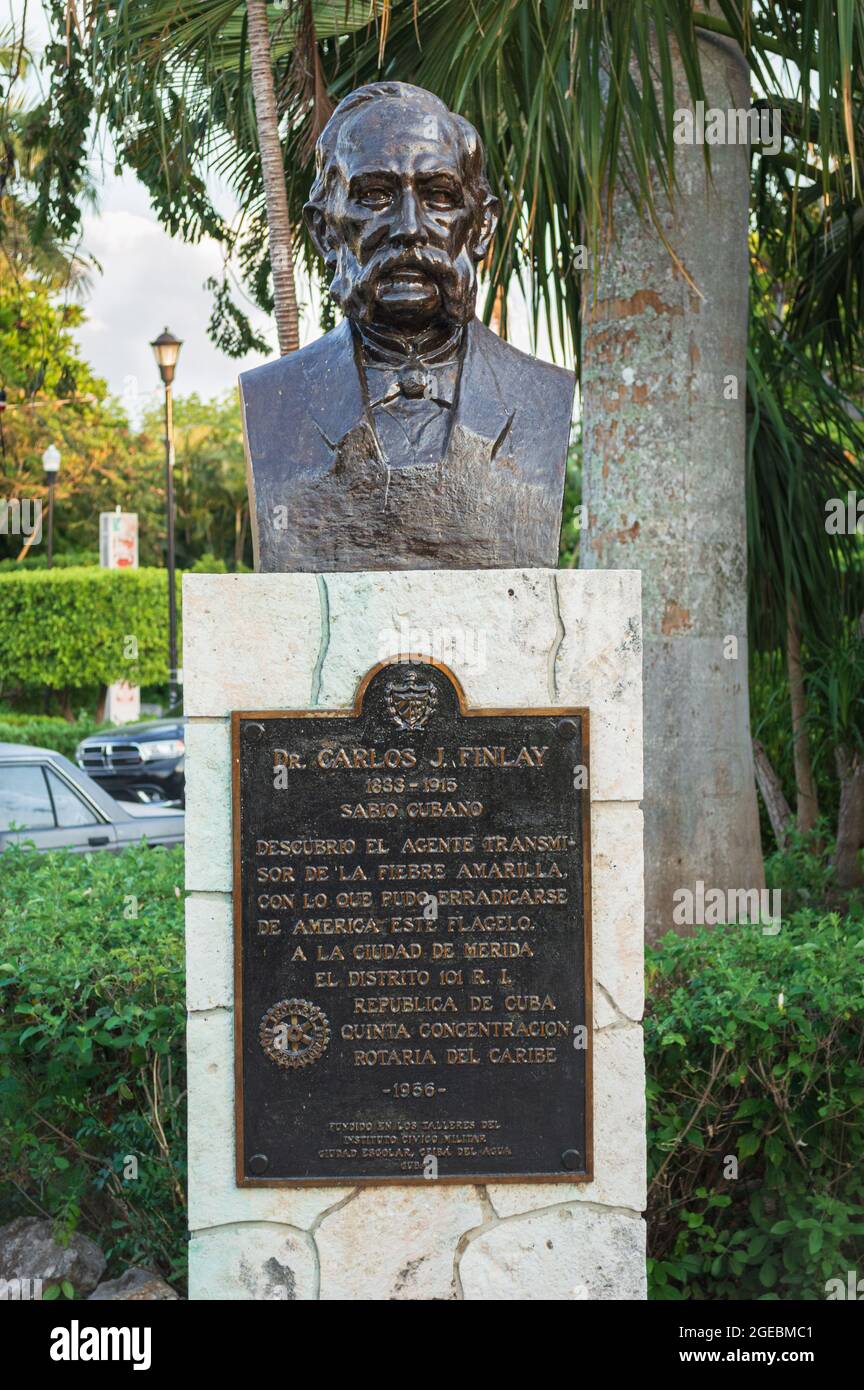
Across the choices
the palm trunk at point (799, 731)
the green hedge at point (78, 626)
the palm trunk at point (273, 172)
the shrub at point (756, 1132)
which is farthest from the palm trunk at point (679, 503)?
→ the green hedge at point (78, 626)

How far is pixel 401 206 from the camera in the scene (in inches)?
116

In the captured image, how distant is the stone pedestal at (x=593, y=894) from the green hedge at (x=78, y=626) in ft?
68.1

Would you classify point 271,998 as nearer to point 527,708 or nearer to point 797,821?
point 527,708

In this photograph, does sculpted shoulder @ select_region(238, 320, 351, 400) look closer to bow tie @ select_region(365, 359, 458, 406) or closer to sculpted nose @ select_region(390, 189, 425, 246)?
bow tie @ select_region(365, 359, 458, 406)

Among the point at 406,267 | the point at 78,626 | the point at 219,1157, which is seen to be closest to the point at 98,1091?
the point at 219,1157

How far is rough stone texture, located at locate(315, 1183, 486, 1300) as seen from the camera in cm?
299

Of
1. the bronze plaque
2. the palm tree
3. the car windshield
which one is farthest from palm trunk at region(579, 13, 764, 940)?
the car windshield

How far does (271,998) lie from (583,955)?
0.63 m

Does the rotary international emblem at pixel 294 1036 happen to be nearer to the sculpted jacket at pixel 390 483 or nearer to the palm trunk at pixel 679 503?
the sculpted jacket at pixel 390 483

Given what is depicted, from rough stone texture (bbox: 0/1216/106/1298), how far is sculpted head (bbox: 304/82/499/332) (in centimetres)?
248

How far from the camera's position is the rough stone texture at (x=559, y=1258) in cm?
300

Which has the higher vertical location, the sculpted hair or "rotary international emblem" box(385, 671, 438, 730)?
the sculpted hair

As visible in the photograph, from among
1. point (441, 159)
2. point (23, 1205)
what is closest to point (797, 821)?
point (23, 1205)

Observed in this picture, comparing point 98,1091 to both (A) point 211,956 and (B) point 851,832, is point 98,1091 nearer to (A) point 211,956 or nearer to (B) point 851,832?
(A) point 211,956
